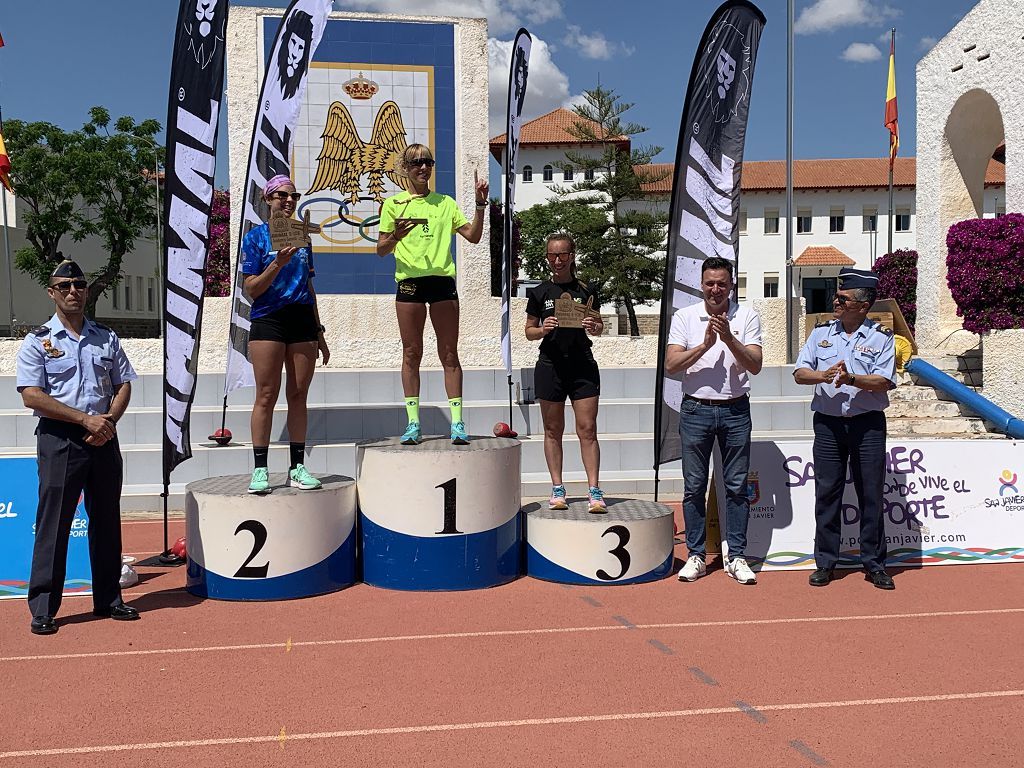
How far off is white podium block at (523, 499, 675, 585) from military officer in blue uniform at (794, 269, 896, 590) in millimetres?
1036

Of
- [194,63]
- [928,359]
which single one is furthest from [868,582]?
[928,359]

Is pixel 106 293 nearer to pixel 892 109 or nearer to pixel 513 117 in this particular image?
pixel 892 109

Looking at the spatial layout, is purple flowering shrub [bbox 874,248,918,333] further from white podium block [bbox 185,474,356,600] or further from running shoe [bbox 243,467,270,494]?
running shoe [bbox 243,467,270,494]

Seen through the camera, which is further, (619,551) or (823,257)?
(823,257)

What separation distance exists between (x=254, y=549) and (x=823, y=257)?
5743 cm

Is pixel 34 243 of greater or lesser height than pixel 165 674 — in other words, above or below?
above

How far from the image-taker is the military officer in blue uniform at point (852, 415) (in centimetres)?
576

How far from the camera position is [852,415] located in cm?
579

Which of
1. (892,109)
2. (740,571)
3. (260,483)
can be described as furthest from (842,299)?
(892,109)

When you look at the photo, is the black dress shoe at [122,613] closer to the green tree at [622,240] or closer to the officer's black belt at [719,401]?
the officer's black belt at [719,401]

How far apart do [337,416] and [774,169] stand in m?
57.1

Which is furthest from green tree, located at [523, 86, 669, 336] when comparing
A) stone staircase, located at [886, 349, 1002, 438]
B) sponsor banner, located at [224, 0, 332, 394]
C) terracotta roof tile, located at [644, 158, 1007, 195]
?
sponsor banner, located at [224, 0, 332, 394]

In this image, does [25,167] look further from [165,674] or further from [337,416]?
[165,674]

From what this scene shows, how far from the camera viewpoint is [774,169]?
61906 millimetres
